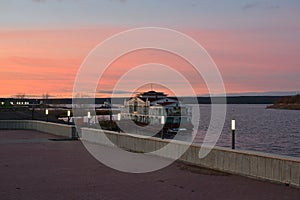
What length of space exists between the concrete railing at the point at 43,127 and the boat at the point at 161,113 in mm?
30248

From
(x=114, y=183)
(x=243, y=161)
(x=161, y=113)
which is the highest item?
(x=161, y=113)

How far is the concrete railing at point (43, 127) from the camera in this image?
2722cm

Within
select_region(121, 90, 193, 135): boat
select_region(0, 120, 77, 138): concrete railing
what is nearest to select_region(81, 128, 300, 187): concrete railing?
select_region(0, 120, 77, 138): concrete railing

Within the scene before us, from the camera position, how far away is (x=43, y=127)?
32562 mm

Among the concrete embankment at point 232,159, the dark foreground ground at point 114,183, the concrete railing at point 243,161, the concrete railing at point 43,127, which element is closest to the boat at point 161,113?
the concrete railing at point 43,127

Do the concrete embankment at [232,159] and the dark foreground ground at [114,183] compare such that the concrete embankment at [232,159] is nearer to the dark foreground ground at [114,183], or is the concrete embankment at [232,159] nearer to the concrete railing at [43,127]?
the dark foreground ground at [114,183]

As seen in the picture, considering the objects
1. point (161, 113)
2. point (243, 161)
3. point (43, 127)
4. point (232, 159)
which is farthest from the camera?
point (161, 113)

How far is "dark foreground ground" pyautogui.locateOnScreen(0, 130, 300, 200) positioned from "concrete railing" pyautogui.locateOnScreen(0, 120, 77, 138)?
9.90 metres

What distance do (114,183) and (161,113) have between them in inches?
2153

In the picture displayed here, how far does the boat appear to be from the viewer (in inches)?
2643

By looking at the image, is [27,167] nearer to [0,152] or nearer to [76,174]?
[76,174]

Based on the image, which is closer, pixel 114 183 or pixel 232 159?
pixel 114 183

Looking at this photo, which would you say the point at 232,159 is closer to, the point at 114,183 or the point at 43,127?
the point at 114,183

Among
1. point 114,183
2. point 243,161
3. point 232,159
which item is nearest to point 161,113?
point 232,159
